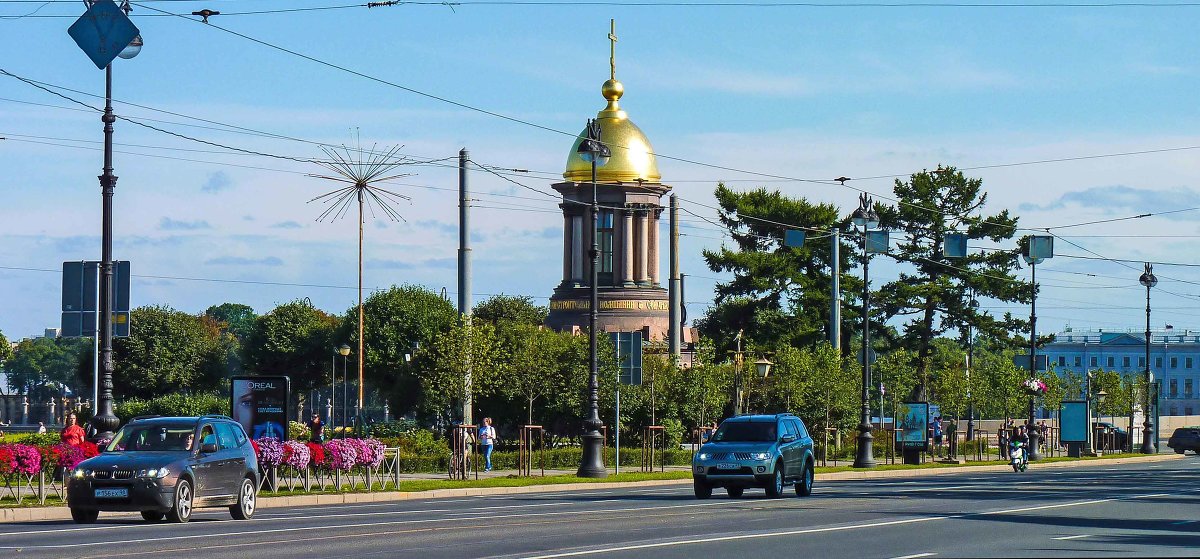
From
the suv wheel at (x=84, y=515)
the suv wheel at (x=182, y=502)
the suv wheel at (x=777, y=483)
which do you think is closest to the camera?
the suv wheel at (x=182, y=502)

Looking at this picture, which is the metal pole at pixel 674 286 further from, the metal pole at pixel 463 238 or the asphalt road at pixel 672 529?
the asphalt road at pixel 672 529

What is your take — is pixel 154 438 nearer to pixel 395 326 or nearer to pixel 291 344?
pixel 395 326

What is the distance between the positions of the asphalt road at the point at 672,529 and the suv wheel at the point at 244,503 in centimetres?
25

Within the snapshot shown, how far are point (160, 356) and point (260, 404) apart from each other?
68569mm

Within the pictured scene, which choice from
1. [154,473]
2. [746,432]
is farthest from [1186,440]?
[154,473]

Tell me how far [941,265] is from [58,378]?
106607mm

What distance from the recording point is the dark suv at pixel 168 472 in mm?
23031

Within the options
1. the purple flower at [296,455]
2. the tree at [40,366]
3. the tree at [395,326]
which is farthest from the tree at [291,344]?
the purple flower at [296,455]

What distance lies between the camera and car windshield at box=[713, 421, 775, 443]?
3234cm

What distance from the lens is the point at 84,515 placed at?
79.1 feet

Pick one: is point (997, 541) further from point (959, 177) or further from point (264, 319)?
point (264, 319)

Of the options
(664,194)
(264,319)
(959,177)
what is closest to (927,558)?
(664,194)

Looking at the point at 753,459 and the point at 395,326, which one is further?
the point at 395,326

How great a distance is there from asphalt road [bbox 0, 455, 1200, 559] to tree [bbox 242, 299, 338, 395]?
234ft
